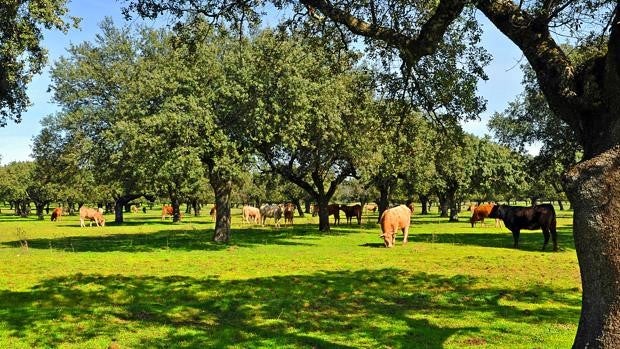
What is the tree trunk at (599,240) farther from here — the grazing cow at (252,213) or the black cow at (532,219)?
the grazing cow at (252,213)

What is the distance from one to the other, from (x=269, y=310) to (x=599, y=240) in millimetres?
7211

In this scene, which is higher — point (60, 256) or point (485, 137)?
point (485, 137)

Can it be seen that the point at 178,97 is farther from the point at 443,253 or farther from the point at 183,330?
the point at 183,330

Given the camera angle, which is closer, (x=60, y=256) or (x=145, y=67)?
(x=60, y=256)

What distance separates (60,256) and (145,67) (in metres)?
15.7

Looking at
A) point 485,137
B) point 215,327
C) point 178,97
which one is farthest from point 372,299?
point 485,137

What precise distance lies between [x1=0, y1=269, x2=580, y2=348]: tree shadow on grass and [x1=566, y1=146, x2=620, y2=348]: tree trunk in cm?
303

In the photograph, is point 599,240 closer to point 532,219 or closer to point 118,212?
point 532,219

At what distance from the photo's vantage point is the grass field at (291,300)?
873 centimetres

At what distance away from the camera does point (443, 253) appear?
22781mm

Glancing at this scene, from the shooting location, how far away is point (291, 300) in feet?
39.9

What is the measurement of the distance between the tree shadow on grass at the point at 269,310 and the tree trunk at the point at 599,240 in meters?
3.03

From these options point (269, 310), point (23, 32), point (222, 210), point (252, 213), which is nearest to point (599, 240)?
point (269, 310)

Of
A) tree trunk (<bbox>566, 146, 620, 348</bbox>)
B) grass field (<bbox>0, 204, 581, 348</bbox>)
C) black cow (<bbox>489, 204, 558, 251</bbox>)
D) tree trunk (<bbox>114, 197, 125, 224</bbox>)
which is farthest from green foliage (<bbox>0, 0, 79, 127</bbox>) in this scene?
tree trunk (<bbox>114, 197, 125, 224</bbox>)
